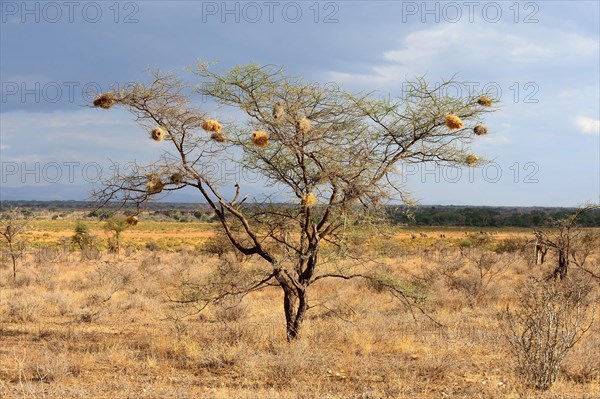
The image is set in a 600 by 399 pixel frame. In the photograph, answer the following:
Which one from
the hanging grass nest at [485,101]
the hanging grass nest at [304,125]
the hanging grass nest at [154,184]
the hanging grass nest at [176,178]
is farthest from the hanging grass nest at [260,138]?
the hanging grass nest at [485,101]

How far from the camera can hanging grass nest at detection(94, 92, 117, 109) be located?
8930mm

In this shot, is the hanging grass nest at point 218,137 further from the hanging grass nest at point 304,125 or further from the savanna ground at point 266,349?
the savanna ground at point 266,349

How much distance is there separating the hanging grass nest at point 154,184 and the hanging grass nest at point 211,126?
3.85ft

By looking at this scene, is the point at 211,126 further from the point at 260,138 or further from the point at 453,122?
the point at 453,122

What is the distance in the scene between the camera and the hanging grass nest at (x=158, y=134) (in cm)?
917

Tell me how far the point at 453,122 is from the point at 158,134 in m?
4.90

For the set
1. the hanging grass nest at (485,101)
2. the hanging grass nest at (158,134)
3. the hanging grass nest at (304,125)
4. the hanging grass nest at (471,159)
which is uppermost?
the hanging grass nest at (485,101)

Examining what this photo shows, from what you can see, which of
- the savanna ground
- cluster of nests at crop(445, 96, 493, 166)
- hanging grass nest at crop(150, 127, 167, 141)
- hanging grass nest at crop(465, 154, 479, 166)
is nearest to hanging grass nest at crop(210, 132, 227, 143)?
hanging grass nest at crop(150, 127, 167, 141)

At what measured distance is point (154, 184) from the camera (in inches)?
366

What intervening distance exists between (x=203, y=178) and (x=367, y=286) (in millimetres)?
10548

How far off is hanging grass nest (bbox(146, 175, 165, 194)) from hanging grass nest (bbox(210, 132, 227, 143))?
4.18 feet

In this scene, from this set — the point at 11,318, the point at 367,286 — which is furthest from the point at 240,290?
the point at 367,286

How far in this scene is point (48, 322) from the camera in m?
14.0

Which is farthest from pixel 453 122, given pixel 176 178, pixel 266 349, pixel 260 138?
pixel 266 349
